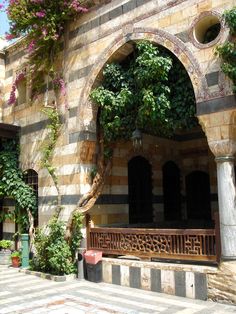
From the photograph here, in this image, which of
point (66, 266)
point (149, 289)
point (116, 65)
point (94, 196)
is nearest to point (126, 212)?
point (94, 196)

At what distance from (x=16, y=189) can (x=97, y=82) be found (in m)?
3.77

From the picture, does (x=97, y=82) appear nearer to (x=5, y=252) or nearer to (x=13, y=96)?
(x=13, y=96)

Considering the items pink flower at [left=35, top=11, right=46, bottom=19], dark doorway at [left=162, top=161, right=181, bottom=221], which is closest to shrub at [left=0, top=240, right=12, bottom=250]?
dark doorway at [left=162, top=161, right=181, bottom=221]

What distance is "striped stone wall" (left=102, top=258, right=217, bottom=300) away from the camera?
22.8 feet

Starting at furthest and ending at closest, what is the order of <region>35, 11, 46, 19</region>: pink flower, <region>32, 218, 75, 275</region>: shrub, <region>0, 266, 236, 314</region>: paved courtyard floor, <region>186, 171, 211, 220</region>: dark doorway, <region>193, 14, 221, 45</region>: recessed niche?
<region>186, 171, 211, 220</region>: dark doorway, <region>35, 11, 46, 19</region>: pink flower, <region>32, 218, 75, 275</region>: shrub, <region>193, 14, 221, 45</region>: recessed niche, <region>0, 266, 236, 314</region>: paved courtyard floor

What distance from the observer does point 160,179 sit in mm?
11367

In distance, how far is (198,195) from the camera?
11.6 metres

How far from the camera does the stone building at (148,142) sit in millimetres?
6848

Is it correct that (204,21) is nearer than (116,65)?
Yes

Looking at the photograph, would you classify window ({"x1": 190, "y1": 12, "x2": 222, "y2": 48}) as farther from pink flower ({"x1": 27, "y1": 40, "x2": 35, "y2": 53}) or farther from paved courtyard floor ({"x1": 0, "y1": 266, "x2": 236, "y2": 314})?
pink flower ({"x1": 27, "y1": 40, "x2": 35, "y2": 53})

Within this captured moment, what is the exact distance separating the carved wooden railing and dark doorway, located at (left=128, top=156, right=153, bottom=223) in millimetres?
1709

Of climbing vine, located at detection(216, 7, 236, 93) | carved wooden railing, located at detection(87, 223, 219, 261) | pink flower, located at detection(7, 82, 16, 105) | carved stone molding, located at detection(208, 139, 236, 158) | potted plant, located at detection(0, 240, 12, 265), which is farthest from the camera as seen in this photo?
pink flower, located at detection(7, 82, 16, 105)

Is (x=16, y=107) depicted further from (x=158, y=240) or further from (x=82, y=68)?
(x=158, y=240)

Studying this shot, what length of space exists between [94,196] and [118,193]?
0.99m
